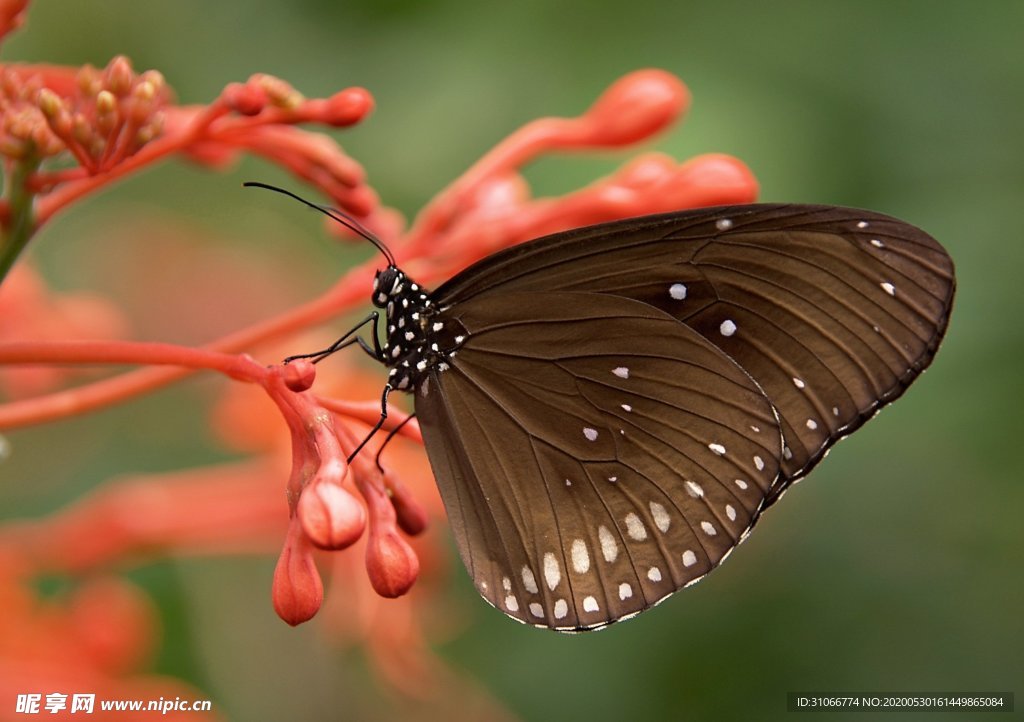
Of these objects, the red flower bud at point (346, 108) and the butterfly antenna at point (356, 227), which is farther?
the butterfly antenna at point (356, 227)

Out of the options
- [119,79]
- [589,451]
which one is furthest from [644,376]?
[119,79]

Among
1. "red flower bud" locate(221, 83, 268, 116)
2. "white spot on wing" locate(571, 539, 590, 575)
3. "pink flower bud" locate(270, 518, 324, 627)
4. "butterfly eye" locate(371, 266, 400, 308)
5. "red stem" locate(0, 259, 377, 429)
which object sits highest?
"red flower bud" locate(221, 83, 268, 116)

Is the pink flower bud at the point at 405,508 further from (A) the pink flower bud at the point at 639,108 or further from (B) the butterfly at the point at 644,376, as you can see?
(A) the pink flower bud at the point at 639,108

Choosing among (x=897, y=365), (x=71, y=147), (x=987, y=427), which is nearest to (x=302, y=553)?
(x=71, y=147)

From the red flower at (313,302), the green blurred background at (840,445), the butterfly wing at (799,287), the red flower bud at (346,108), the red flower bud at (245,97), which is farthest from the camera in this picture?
the green blurred background at (840,445)

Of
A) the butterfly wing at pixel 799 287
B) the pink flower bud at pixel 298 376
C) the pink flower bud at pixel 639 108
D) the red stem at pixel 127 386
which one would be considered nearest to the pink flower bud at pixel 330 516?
the pink flower bud at pixel 298 376

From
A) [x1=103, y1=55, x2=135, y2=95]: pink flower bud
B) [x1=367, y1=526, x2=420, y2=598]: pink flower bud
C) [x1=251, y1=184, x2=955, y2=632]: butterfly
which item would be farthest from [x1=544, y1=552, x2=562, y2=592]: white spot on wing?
[x1=103, y1=55, x2=135, y2=95]: pink flower bud

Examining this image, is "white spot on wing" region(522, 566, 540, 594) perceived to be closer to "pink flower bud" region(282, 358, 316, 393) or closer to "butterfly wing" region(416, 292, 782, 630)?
"butterfly wing" region(416, 292, 782, 630)
